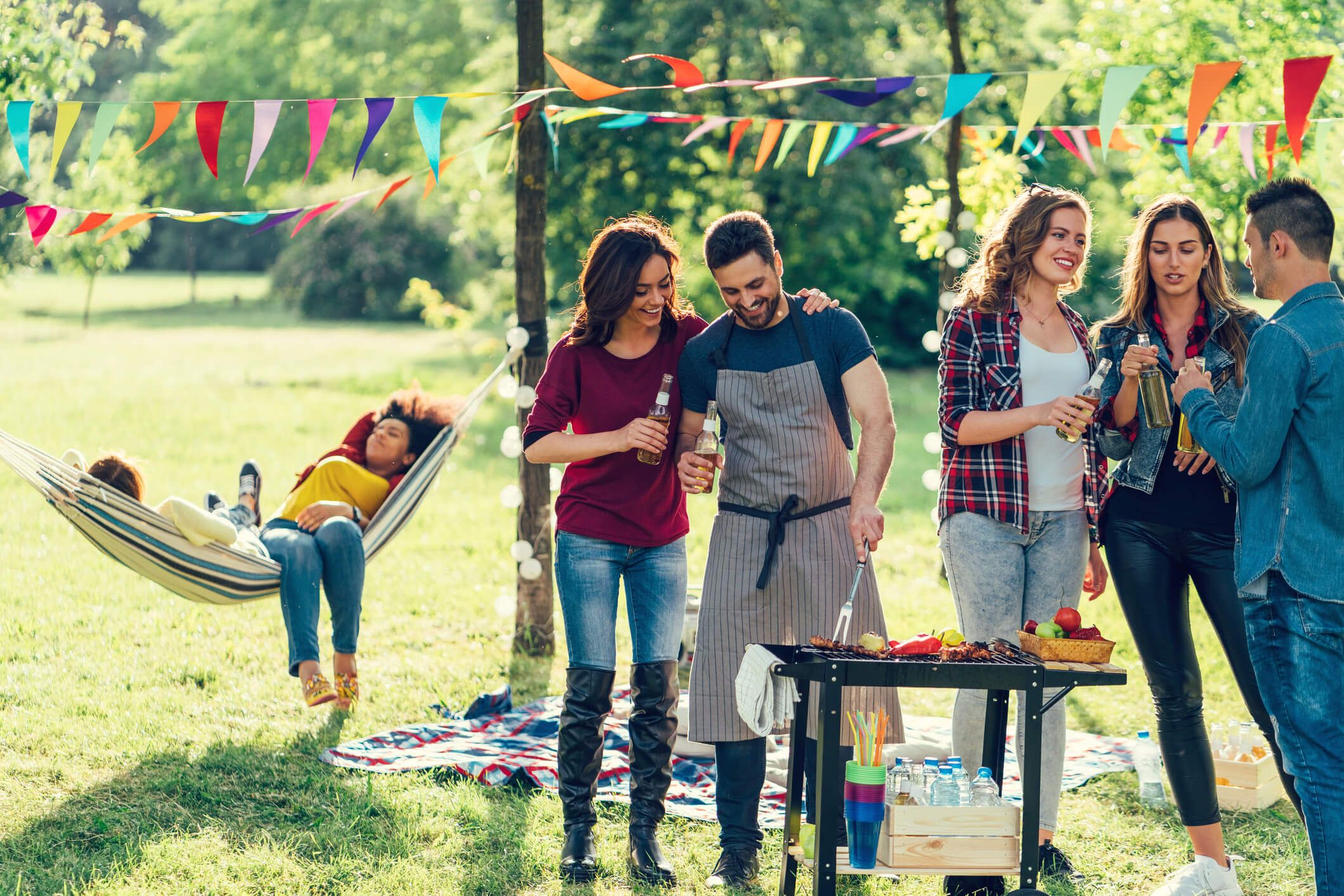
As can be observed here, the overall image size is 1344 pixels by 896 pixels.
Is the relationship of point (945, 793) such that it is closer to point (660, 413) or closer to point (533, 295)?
point (660, 413)

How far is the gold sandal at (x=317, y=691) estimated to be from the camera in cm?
443

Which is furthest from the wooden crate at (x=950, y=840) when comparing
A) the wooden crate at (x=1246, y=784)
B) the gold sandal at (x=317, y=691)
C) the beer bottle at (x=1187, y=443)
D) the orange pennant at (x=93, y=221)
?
the orange pennant at (x=93, y=221)

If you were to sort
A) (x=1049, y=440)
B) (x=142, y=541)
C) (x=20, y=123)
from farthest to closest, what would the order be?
(x=142, y=541), (x=20, y=123), (x=1049, y=440)

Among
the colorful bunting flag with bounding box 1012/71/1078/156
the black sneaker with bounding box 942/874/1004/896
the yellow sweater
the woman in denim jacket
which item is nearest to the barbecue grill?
the black sneaker with bounding box 942/874/1004/896

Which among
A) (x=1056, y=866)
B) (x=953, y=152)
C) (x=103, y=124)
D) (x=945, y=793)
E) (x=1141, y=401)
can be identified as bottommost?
(x=1056, y=866)

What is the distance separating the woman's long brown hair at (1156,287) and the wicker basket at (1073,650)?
0.80m

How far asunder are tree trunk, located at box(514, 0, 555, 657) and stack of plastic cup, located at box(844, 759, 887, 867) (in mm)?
2620

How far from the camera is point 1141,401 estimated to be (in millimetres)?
3154

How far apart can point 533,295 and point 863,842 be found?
9.57 ft

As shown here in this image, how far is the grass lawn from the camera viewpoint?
3.32 m

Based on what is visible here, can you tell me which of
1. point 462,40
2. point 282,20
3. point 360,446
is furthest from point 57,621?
point 282,20

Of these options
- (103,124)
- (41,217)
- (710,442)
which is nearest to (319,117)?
(103,124)

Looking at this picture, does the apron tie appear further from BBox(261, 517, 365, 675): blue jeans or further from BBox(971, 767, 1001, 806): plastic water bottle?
BBox(261, 517, 365, 675): blue jeans

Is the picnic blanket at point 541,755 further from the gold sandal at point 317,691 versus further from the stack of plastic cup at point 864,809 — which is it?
the stack of plastic cup at point 864,809
